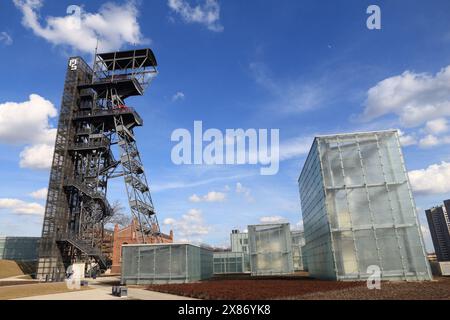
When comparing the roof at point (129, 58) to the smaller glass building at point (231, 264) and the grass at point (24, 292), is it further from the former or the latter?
the smaller glass building at point (231, 264)

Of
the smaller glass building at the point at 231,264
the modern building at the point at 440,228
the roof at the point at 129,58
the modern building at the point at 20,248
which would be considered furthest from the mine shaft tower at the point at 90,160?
the modern building at the point at 440,228

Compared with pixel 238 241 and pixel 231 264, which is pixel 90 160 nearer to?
pixel 231 264

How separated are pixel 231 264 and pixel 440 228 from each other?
87258 mm

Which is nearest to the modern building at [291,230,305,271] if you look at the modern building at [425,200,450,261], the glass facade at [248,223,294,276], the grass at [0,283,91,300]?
the glass facade at [248,223,294,276]

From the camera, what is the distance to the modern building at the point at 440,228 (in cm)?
10082

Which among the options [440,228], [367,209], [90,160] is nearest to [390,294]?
[367,209]

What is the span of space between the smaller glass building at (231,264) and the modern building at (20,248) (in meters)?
48.0

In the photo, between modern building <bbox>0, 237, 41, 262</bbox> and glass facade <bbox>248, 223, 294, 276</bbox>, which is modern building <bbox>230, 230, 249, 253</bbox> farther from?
modern building <bbox>0, 237, 41, 262</bbox>

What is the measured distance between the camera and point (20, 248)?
79125mm

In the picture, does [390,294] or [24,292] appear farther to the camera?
[24,292]

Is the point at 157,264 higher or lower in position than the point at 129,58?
lower

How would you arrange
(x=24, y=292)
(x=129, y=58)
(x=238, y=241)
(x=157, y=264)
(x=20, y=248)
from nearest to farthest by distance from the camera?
1. (x=24, y=292)
2. (x=157, y=264)
3. (x=129, y=58)
4. (x=20, y=248)
5. (x=238, y=241)

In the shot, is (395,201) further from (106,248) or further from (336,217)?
(106,248)
